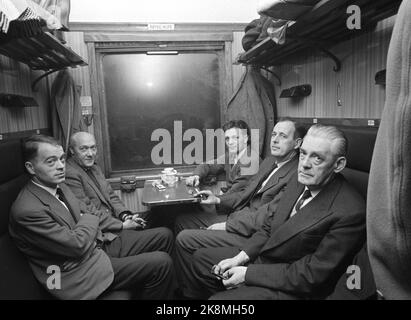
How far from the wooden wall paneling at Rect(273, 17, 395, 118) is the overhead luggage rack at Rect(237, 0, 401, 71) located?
0.06 metres

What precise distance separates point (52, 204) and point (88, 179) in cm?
86

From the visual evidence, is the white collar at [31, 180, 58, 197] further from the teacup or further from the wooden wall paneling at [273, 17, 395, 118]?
the wooden wall paneling at [273, 17, 395, 118]

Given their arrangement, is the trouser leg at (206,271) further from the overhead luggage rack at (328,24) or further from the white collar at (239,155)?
the overhead luggage rack at (328,24)

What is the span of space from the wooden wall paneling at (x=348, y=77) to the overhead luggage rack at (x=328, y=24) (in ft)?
0.18

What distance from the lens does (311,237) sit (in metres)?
1.46

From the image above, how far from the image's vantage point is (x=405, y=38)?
458 millimetres

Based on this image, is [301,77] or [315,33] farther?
[301,77]

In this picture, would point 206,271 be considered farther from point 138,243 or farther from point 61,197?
point 61,197

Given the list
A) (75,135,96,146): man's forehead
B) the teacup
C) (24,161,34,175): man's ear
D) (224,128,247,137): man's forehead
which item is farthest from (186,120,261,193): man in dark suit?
(24,161,34,175): man's ear

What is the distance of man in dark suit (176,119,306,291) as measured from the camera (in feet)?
7.27
